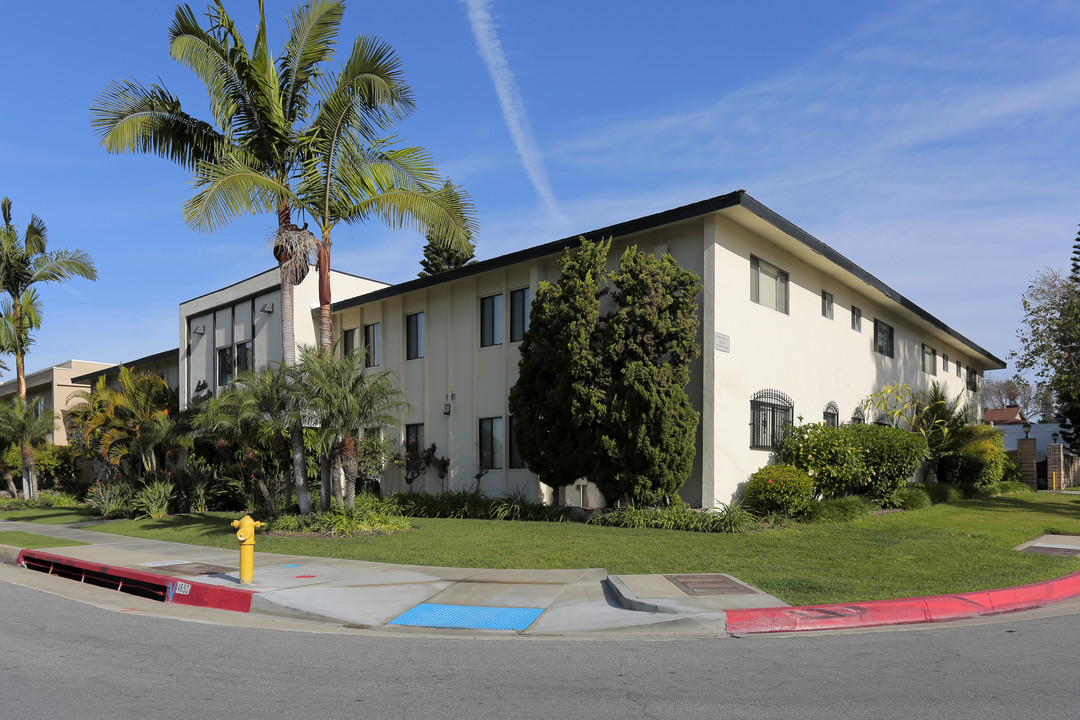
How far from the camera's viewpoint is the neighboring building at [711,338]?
1630cm

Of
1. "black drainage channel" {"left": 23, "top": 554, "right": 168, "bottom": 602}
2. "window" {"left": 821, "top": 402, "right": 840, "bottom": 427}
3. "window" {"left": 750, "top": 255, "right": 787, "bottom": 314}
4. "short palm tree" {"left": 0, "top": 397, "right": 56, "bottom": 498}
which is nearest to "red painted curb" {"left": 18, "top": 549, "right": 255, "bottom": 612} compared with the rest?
"black drainage channel" {"left": 23, "top": 554, "right": 168, "bottom": 602}

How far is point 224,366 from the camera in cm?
2853

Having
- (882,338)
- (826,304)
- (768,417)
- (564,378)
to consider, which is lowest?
(768,417)

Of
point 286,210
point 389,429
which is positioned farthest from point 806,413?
point 286,210

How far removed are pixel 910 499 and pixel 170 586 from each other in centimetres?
1606

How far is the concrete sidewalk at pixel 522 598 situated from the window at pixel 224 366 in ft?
53.7

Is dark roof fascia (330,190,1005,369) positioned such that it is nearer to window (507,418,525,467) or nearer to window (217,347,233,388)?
window (507,418,525,467)

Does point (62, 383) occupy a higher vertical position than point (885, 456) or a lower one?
higher

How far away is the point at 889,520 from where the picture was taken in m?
16.4

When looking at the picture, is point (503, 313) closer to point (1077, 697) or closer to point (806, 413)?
point (806, 413)

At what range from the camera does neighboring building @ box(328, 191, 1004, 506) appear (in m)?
16.3

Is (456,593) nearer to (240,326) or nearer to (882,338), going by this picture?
(882,338)

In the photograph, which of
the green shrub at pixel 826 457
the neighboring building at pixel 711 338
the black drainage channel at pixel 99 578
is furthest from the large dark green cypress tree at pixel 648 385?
the black drainage channel at pixel 99 578

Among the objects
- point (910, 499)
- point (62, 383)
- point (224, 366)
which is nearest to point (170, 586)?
point (910, 499)
